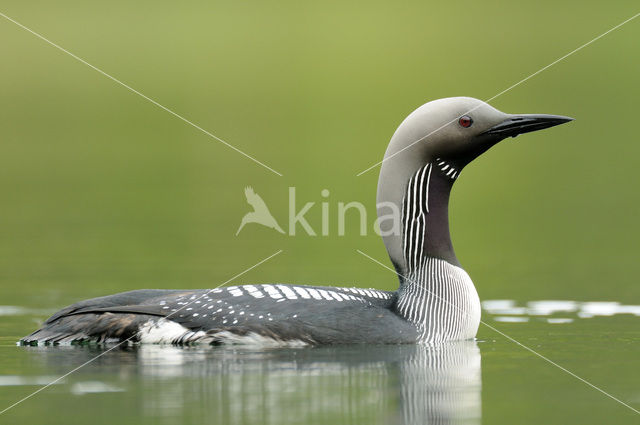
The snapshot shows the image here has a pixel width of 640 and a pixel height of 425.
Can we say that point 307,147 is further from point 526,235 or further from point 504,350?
point 504,350

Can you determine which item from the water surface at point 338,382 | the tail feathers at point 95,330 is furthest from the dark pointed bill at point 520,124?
the tail feathers at point 95,330

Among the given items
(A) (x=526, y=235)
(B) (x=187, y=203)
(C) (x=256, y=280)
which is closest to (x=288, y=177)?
(B) (x=187, y=203)

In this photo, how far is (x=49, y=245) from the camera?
10133mm

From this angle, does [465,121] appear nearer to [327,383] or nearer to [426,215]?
[426,215]

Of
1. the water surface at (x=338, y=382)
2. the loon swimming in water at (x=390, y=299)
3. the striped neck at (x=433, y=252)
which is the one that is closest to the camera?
the water surface at (x=338, y=382)

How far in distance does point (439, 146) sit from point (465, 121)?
0.20 m

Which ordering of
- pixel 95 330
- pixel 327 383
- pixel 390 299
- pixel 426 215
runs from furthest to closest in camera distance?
pixel 426 215, pixel 390 299, pixel 95 330, pixel 327 383

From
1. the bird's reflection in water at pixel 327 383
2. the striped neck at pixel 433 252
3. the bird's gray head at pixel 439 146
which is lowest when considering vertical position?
the bird's reflection in water at pixel 327 383

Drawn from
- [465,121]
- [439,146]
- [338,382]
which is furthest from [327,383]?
[465,121]

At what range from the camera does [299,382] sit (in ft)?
16.4

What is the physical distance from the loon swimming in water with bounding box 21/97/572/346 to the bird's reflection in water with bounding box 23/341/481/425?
0.37 feet

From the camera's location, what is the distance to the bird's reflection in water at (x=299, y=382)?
4.42 metres

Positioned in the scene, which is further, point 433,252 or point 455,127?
point 433,252

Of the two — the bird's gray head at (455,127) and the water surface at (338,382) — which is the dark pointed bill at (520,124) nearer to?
the bird's gray head at (455,127)
